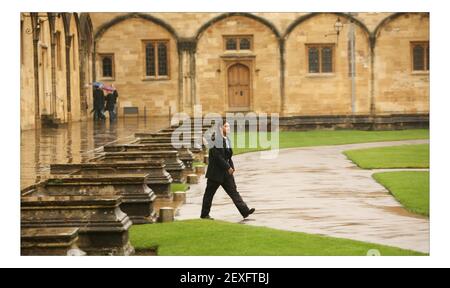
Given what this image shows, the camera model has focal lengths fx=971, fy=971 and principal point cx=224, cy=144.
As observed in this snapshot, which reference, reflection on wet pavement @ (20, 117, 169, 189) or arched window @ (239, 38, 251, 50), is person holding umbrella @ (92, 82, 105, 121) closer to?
arched window @ (239, 38, 251, 50)

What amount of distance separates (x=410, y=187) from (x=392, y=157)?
265 inches

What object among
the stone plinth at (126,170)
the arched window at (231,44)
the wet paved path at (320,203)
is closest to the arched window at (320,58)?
the arched window at (231,44)

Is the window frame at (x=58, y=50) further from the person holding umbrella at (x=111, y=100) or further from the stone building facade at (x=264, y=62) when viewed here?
the stone building facade at (x=264, y=62)

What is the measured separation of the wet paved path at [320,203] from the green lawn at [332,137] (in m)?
5.94

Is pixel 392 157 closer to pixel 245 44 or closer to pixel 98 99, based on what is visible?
pixel 98 99

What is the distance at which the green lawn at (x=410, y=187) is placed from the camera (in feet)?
46.8

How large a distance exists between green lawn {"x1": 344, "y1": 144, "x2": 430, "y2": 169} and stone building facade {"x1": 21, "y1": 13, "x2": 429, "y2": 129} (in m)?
13.7

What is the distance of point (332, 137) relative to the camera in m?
32.2

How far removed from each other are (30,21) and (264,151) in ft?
25.9

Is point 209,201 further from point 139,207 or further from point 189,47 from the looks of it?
point 189,47

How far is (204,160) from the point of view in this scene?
2294cm

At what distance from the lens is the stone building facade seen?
40906 mm

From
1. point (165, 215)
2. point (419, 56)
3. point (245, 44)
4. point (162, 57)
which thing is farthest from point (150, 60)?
point (165, 215)
